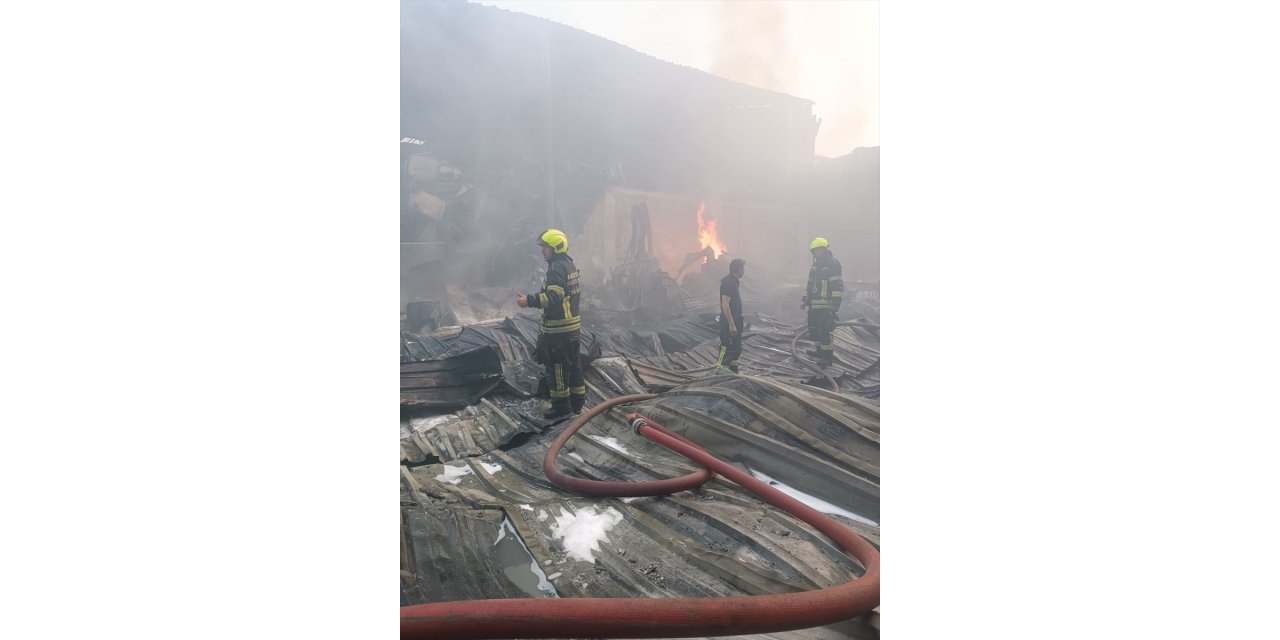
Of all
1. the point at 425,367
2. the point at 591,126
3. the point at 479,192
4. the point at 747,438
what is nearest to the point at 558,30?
the point at 591,126

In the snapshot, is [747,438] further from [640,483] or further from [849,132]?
[849,132]

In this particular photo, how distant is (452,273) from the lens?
302 centimetres

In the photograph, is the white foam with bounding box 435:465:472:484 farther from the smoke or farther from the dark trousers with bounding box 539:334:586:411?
the smoke

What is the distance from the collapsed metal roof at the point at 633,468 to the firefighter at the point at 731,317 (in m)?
0.06

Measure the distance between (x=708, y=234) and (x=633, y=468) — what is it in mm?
1182

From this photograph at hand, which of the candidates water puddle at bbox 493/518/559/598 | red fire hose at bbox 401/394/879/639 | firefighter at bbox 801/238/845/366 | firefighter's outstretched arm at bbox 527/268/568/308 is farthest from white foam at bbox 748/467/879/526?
firefighter's outstretched arm at bbox 527/268/568/308

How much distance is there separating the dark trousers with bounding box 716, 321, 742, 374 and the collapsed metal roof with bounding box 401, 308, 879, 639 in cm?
5

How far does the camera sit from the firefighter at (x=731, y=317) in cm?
306

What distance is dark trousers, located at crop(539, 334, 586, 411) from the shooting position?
300 centimetres

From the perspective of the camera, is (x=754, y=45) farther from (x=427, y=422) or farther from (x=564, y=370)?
(x=427, y=422)

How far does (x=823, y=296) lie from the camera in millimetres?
3133

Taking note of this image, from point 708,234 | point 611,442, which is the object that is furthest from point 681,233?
point 611,442

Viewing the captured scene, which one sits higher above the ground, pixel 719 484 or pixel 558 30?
pixel 558 30

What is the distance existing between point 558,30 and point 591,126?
1.57 feet
